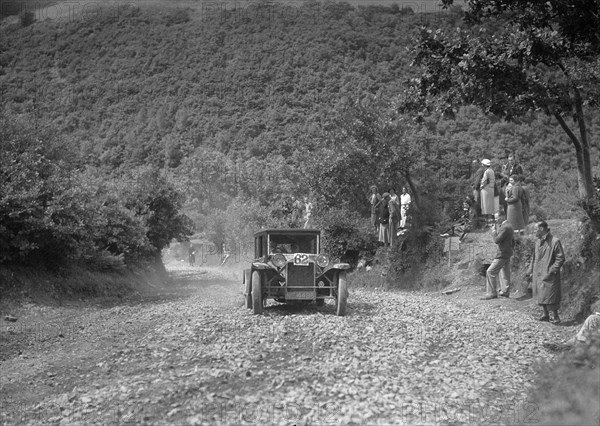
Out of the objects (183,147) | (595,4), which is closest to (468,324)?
(595,4)

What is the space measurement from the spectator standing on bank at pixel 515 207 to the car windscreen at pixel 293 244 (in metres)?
5.84

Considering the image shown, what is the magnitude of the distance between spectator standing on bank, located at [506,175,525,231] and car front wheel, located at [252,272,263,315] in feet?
24.7

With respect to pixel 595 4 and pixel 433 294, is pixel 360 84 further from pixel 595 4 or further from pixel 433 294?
pixel 595 4

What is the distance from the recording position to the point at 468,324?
427 inches

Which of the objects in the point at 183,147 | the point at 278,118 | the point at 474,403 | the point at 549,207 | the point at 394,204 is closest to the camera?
the point at 474,403

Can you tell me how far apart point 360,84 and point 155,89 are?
5244cm

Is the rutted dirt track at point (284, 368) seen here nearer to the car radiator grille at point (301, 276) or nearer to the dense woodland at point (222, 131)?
the car radiator grille at point (301, 276)

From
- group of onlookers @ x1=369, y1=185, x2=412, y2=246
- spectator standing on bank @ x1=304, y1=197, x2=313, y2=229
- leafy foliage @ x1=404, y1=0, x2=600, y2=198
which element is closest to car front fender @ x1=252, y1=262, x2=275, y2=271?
leafy foliage @ x1=404, y1=0, x2=600, y2=198

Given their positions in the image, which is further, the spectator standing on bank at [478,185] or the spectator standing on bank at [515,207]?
the spectator standing on bank at [478,185]

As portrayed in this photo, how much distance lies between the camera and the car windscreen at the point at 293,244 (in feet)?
44.8

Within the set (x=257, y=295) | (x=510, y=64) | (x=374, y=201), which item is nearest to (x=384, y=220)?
(x=374, y=201)

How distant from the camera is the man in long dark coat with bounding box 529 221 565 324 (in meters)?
11.2

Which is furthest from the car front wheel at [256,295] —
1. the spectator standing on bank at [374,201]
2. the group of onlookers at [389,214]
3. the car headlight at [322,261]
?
the spectator standing on bank at [374,201]

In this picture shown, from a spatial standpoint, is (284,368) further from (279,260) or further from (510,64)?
(510,64)
